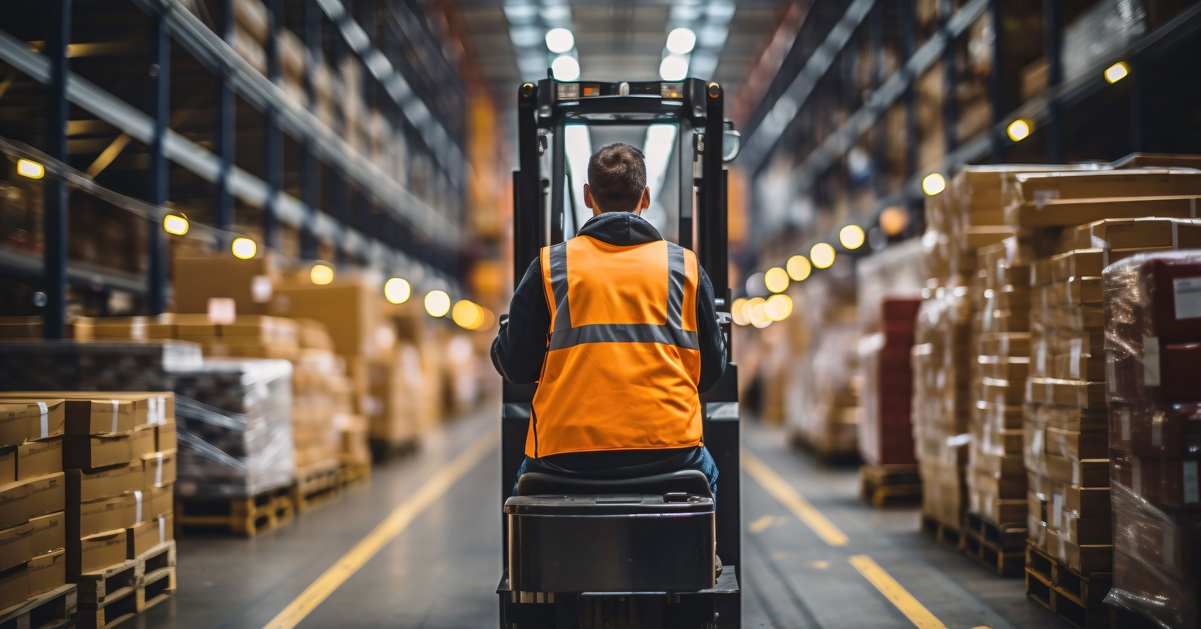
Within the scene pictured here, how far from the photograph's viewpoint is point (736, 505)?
398 centimetres

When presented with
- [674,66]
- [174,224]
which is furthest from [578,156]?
[674,66]

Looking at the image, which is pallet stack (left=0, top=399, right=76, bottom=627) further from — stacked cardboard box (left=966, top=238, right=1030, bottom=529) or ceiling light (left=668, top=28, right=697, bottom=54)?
ceiling light (left=668, top=28, right=697, bottom=54)

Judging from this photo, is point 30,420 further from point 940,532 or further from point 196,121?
point 196,121

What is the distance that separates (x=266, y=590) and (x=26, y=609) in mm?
1421

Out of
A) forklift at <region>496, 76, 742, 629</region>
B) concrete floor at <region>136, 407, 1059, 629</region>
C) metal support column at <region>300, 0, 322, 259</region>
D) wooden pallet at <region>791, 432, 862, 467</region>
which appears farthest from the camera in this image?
metal support column at <region>300, 0, 322, 259</region>

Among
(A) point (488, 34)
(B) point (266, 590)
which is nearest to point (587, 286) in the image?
(B) point (266, 590)

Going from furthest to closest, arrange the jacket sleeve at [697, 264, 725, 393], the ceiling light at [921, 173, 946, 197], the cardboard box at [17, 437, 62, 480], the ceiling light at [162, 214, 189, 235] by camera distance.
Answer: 1. the ceiling light at [921, 173, 946, 197]
2. the ceiling light at [162, 214, 189, 235]
3. the cardboard box at [17, 437, 62, 480]
4. the jacket sleeve at [697, 264, 725, 393]

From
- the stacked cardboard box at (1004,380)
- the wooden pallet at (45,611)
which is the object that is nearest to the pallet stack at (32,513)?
the wooden pallet at (45,611)

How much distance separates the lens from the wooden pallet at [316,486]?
7.97 metres

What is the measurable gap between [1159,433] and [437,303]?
19.0 ft

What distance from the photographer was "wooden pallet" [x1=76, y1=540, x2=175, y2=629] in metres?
4.47

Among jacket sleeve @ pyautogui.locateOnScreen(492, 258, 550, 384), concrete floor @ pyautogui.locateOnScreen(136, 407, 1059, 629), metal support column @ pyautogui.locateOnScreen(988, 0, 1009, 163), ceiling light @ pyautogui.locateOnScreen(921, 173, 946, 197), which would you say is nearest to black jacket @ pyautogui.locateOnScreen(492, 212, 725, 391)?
jacket sleeve @ pyautogui.locateOnScreen(492, 258, 550, 384)

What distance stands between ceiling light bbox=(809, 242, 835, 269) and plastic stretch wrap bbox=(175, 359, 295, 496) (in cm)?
634

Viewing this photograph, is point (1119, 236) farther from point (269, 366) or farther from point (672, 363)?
point (269, 366)
